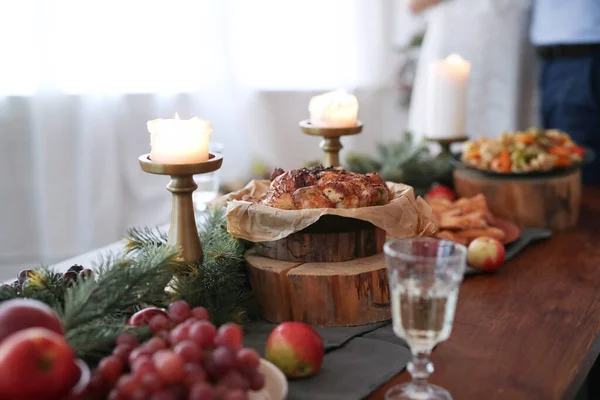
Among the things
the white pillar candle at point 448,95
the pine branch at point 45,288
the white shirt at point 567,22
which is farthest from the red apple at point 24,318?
the white shirt at point 567,22


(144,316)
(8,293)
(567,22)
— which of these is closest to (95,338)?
(144,316)

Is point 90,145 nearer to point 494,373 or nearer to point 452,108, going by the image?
point 452,108

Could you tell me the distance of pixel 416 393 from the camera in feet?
2.50

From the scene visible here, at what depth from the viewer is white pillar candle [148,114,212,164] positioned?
950 millimetres

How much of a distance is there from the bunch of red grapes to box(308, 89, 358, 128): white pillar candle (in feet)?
2.36

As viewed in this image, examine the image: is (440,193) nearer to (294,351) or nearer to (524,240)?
(524,240)

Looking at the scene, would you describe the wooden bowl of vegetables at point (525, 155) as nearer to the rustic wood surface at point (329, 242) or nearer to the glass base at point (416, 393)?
the rustic wood surface at point (329, 242)

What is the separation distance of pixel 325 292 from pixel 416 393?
0.25m

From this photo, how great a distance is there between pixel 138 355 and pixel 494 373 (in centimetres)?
46

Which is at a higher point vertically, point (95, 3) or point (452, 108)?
point (95, 3)

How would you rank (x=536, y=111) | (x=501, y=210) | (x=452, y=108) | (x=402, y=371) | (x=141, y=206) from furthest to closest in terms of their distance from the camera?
(x=536, y=111), (x=141, y=206), (x=452, y=108), (x=501, y=210), (x=402, y=371)

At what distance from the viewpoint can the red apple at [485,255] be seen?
4.13 ft

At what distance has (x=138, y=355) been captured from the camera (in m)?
0.65

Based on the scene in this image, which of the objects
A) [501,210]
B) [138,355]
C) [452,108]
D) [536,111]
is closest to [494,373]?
[138,355]
